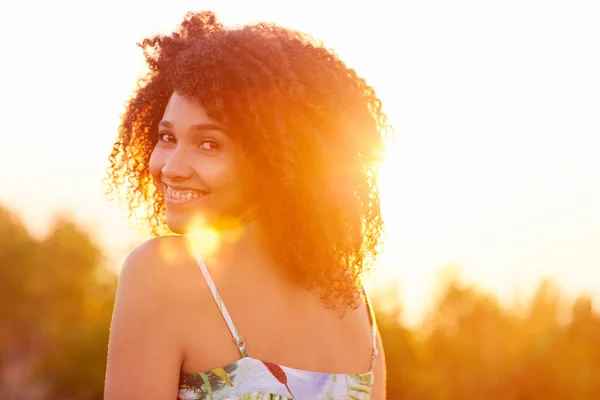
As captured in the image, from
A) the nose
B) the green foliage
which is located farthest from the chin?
the green foliage

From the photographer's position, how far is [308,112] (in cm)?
278

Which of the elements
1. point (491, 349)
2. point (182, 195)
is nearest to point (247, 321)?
point (182, 195)

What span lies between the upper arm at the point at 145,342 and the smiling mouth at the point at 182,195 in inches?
12.6

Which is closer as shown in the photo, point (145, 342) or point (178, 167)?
point (145, 342)

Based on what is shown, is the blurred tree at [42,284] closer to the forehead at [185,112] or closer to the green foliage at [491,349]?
the green foliage at [491,349]

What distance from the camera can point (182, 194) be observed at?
2652 mm

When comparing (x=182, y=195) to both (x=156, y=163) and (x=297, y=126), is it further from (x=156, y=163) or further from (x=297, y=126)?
(x=297, y=126)

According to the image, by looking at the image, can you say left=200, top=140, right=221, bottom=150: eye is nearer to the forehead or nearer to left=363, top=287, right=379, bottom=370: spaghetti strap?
the forehead

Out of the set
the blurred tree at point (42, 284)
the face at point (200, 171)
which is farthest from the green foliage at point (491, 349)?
the face at point (200, 171)

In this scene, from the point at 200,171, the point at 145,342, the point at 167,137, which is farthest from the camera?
the point at 167,137

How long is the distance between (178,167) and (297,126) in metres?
0.43

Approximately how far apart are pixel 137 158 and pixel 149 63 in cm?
42

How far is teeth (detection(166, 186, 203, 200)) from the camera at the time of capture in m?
2.64

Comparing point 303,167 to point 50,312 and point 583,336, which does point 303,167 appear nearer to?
point 583,336
